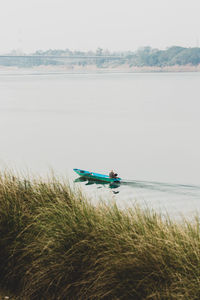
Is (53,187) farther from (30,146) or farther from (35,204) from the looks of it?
(30,146)

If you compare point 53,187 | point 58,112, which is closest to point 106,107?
point 58,112

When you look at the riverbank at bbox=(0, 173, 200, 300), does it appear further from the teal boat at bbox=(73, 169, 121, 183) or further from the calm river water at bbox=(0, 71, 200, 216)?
the teal boat at bbox=(73, 169, 121, 183)

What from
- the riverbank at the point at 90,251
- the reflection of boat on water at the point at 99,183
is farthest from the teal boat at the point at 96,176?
the riverbank at the point at 90,251

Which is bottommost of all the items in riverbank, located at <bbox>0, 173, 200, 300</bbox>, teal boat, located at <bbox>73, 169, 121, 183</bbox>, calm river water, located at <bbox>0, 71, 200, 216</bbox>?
calm river water, located at <bbox>0, 71, 200, 216</bbox>

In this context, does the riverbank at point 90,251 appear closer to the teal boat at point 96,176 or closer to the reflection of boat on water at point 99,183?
the teal boat at point 96,176

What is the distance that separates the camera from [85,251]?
17.2 ft

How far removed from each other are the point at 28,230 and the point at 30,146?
103 ft

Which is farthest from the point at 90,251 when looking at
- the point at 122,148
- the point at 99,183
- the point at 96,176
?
the point at 122,148

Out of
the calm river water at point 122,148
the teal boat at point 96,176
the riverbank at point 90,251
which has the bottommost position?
the calm river water at point 122,148

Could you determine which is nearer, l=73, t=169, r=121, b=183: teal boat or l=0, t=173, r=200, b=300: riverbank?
l=0, t=173, r=200, b=300: riverbank

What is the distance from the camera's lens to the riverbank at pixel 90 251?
15.2 ft

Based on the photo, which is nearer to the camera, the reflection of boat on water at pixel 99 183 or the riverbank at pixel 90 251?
the riverbank at pixel 90 251

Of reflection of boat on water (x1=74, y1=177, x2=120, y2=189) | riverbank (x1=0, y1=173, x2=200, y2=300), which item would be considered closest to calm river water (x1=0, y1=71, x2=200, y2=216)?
reflection of boat on water (x1=74, y1=177, x2=120, y2=189)

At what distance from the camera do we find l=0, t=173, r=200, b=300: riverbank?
183 inches
